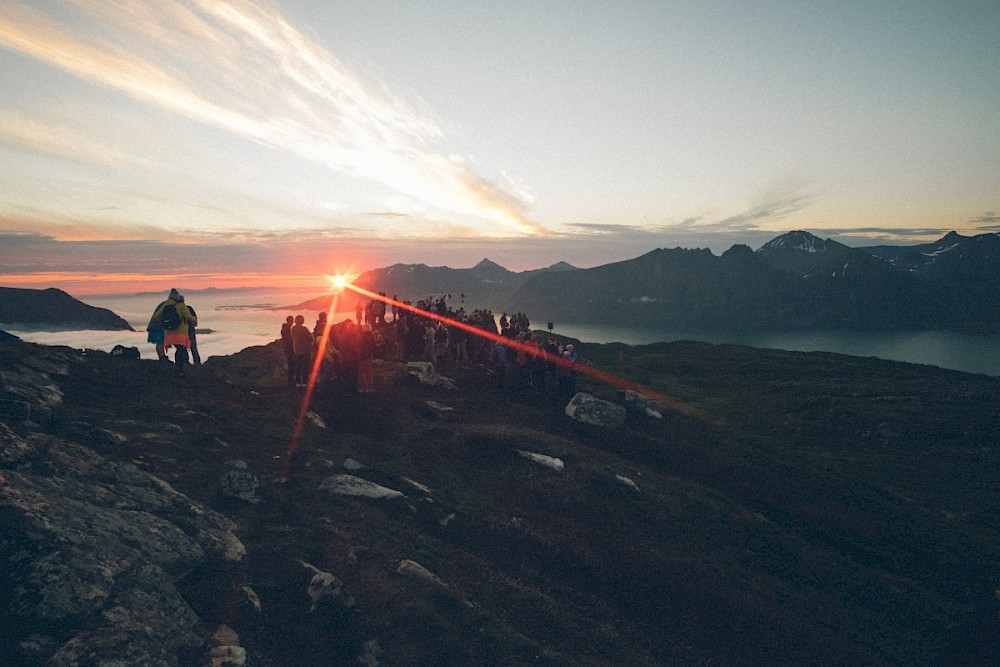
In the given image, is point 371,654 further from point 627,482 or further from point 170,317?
point 170,317

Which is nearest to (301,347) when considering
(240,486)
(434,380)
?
(434,380)

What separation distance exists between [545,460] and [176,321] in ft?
47.7

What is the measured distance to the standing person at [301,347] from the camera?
21359 millimetres

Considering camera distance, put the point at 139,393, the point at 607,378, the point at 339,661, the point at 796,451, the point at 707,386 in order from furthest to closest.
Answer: the point at 707,386 < the point at 607,378 < the point at 796,451 < the point at 139,393 < the point at 339,661

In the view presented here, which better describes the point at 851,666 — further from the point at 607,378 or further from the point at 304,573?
the point at 607,378

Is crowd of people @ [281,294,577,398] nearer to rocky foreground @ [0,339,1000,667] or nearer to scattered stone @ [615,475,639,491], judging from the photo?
rocky foreground @ [0,339,1000,667]

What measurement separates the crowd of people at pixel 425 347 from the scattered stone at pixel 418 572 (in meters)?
12.7

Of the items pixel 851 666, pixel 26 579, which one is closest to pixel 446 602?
pixel 26 579

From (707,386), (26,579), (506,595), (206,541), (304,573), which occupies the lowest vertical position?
(707,386)

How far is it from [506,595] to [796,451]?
1059 inches

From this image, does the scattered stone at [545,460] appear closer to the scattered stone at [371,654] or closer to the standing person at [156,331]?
the scattered stone at [371,654]

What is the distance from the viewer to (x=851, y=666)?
11367 millimetres

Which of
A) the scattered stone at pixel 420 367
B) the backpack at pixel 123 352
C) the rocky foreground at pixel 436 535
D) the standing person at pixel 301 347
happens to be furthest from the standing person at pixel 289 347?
the scattered stone at pixel 420 367

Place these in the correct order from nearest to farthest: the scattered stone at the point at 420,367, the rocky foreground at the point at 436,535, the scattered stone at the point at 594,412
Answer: the rocky foreground at the point at 436,535 → the scattered stone at the point at 594,412 → the scattered stone at the point at 420,367
